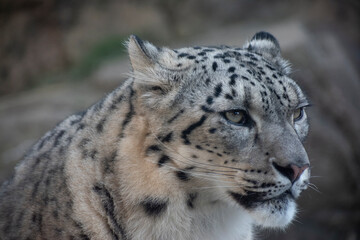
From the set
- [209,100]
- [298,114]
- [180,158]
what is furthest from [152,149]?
[298,114]

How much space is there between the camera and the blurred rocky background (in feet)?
33.5

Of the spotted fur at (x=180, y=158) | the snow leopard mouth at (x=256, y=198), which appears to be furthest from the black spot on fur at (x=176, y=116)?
the snow leopard mouth at (x=256, y=198)

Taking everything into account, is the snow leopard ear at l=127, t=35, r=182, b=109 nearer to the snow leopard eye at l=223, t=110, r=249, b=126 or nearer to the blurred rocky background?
the snow leopard eye at l=223, t=110, r=249, b=126

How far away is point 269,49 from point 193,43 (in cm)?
642

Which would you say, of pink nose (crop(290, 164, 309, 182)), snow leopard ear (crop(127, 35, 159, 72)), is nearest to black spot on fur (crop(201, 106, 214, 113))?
snow leopard ear (crop(127, 35, 159, 72))

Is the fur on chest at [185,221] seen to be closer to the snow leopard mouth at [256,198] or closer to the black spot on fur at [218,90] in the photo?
the snow leopard mouth at [256,198]

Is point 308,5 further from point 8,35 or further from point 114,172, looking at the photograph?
point 114,172

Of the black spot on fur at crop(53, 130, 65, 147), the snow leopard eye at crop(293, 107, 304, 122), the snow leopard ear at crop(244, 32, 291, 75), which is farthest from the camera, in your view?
the black spot on fur at crop(53, 130, 65, 147)

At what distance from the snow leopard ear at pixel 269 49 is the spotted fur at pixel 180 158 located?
0.16 feet

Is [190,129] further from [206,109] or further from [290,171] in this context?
[290,171]

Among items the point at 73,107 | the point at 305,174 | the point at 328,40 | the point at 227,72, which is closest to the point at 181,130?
the point at 227,72

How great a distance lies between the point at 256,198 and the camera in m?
4.02

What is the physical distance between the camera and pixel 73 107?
33.1 feet

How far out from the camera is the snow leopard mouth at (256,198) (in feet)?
13.1
